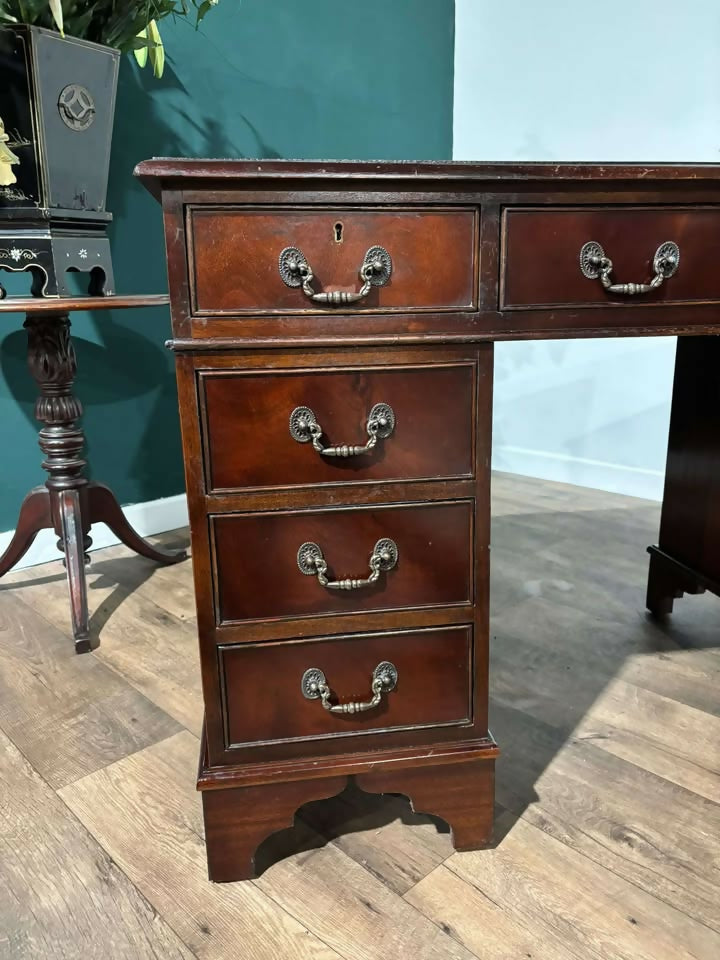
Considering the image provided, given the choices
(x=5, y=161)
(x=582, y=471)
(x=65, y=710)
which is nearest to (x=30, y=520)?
(x=65, y=710)

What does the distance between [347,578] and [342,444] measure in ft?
0.54

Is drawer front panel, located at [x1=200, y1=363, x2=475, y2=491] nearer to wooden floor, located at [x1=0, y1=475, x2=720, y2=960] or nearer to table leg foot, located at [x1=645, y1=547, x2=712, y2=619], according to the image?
wooden floor, located at [x1=0, y1=475, x2=720, y2=960]

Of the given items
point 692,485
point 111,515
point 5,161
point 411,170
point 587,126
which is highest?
point 587,126

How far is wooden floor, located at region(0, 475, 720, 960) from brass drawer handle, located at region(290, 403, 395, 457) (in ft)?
1.77

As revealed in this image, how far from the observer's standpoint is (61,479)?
5.18 feet

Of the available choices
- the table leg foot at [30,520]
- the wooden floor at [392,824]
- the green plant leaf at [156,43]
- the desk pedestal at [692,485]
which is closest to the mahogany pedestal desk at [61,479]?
the table leg foot at [30,520]

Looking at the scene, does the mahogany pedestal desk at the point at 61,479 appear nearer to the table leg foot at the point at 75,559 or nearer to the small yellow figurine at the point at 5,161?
the table leg foot at the point at 75,559

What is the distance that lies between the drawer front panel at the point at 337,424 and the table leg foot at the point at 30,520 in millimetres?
986

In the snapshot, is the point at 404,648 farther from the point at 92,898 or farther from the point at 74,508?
the point at 74,508

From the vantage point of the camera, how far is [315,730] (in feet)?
2.94

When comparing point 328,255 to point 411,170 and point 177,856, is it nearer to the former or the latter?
point 411,170

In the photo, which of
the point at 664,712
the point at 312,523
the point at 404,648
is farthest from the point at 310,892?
the point at 664,712

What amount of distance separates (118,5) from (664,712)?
5.44 ft

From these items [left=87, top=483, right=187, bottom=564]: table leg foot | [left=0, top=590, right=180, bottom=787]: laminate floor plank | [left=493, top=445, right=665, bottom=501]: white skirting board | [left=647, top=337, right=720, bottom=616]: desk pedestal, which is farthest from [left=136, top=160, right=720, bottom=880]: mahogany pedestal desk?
[left=493, top=445, right=665, bottom=501]: white skirting board
